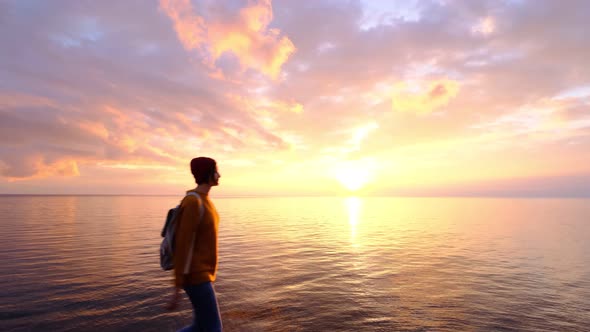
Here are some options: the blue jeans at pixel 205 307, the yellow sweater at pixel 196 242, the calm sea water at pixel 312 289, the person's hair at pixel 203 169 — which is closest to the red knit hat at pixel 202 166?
the person's hair at pixel 203 169

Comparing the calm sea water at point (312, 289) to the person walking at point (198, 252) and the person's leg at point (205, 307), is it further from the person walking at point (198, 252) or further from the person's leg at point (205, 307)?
the person walking at point (198, 252)

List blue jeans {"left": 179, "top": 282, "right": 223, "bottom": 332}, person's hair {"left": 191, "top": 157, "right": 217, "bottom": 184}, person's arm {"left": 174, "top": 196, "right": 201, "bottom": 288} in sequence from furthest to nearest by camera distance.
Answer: person's hair {"left": 191, "top": 157, "right": 217, "bottom": 184} < blue jeans {"left": 179, "top": 282, "right": 223, "bottom": 332} < person's arm {"left": 174, "top": 196, "right": 201, "bottom": 288}

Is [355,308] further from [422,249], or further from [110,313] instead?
[422,249]

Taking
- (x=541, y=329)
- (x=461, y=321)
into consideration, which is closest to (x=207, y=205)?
(x=461, y=321)

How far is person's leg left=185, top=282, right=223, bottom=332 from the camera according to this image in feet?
12.9

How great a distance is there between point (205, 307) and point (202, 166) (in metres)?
1.90

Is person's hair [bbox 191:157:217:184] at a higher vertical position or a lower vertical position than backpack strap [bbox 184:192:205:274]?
higher

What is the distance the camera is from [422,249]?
22031 millimetres

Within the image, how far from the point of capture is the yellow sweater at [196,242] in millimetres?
3746

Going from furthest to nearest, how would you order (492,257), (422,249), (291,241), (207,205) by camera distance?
(291,241)
(422,249)
(492,257)
(207,205)

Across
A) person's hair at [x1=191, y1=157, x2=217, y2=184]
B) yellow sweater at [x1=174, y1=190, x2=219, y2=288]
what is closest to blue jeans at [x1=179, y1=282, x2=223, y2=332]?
yellow sweater at [x1=174, y1=190, x2=219, y2=288]

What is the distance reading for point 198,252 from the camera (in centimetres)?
392

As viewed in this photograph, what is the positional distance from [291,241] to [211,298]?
71.7ft

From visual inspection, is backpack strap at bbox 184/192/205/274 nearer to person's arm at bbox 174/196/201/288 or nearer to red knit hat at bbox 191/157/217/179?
person's arm at bbox 174/196/201/288
